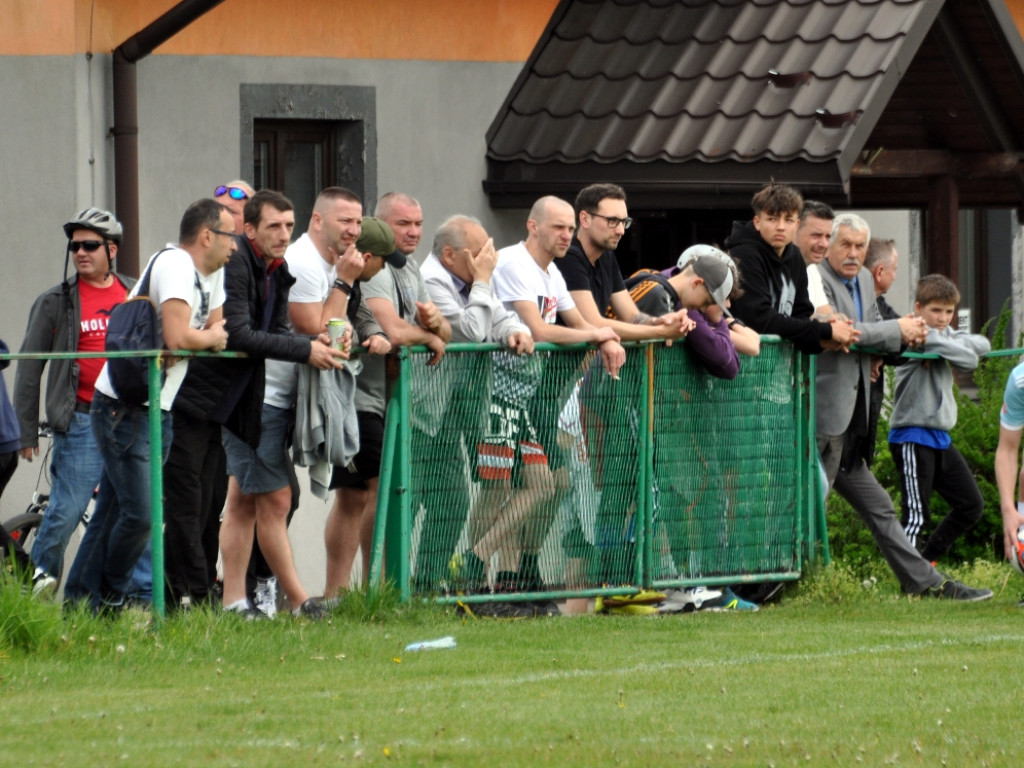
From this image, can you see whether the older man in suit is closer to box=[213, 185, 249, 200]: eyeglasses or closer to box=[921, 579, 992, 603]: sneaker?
box=[921, 579, 992, 603]: sneaker

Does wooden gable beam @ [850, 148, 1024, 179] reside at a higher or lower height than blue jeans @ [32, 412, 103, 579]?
higher

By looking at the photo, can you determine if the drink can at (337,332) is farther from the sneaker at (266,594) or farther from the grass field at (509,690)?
the sneaker at (266,594)

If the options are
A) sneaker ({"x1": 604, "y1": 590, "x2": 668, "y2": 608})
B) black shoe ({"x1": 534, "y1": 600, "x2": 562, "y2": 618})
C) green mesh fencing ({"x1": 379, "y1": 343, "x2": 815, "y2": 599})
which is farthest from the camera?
sneaker ({"x1": 604, "y1": 590, "x2": 668, "y2": 608})

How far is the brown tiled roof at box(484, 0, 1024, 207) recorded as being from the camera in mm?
13953

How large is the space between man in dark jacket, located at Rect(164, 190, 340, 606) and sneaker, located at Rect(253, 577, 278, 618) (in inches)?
44.0

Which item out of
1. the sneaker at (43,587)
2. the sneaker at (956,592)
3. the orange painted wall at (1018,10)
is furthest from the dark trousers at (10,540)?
the orange painted wall at (1018,10)

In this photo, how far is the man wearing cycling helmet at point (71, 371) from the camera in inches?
405

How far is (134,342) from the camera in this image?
9172 mm

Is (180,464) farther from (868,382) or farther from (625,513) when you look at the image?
(868,382)

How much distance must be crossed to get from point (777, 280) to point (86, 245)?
3614 millimetres

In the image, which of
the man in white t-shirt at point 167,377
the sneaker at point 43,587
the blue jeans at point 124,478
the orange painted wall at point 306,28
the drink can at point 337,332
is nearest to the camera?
the sneaker at point 43,587

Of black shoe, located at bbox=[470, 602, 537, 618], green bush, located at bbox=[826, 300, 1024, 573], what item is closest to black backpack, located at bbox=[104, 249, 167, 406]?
black shoe, located at bbox=[470, 602, 537, 618]

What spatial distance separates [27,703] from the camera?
7.52 meters

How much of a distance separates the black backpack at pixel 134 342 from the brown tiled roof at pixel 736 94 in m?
5.77
